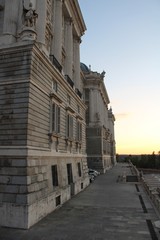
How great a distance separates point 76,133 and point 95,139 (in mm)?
27033

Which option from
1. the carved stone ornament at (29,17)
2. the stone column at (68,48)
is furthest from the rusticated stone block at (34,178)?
the stone column at (68,48)

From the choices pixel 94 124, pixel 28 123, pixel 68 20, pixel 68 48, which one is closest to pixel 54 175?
pixel 28 123

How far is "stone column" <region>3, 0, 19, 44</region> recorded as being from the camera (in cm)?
1685

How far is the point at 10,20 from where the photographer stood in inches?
691

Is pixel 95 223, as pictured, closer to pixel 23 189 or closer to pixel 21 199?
pixel 21 199

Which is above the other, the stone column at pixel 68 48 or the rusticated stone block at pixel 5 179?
the stone column at pixel 68 48

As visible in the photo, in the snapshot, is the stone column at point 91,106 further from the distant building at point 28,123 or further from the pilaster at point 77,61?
the distant building at point 28,123

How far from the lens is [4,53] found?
15.9m

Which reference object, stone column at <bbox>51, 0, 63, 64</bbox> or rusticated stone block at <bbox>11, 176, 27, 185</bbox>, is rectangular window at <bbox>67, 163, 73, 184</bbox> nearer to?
stone column at <bbox>51, 0, 63, 64</bbox>

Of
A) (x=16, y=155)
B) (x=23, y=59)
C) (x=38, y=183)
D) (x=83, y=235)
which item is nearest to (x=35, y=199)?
(x=38, y=183)

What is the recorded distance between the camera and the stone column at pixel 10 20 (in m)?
16.9

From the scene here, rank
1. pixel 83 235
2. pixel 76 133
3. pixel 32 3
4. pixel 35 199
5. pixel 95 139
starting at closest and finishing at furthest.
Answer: pixel 83 235
pixel 35 199
pixel 32 3
pixel 76 133
pixel 95 139

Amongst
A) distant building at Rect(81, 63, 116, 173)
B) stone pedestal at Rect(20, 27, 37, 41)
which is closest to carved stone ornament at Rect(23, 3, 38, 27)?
stone pedestal at Rect(20, 27, 37, 41)

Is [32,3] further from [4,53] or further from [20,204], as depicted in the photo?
[20,204]
